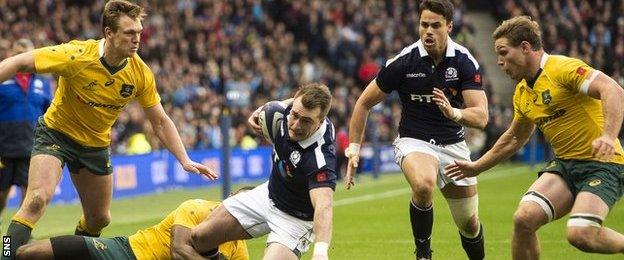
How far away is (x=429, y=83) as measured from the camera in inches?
453

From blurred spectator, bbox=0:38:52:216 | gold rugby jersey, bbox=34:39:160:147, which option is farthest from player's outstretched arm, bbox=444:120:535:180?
blurred spectator, bbox=0:38:52:216

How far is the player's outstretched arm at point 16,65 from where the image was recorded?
10.2 meters

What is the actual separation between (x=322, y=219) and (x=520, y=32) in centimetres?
230

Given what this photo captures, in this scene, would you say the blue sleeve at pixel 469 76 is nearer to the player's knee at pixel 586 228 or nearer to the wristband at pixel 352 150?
the wristband at pixel 352 150

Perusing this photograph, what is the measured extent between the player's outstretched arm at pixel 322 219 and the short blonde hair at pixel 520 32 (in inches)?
75.8

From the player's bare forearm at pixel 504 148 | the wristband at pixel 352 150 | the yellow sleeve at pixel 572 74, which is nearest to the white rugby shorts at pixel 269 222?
the wristband at pixel 352 150

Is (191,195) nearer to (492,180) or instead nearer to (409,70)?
(492,180)

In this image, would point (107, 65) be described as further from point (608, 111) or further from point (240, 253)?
point (608, 111)

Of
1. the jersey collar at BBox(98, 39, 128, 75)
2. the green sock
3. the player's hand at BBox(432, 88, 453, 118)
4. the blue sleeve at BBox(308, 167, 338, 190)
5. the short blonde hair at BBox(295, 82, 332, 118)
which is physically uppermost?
the jersey collar at BBox(98, 39, 128, 75)

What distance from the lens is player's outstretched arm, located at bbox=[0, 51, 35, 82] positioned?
10163 millimetres

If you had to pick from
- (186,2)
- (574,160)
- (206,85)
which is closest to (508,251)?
(574,160)

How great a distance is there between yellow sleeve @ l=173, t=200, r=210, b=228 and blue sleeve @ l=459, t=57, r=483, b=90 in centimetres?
282

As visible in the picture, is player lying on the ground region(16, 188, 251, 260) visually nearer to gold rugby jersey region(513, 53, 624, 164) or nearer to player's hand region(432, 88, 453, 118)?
player's hand region(432, 88, 453, 118)

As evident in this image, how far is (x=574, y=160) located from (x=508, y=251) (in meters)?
3.82
